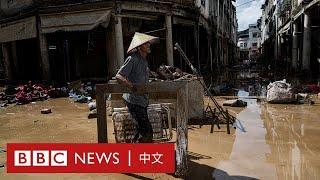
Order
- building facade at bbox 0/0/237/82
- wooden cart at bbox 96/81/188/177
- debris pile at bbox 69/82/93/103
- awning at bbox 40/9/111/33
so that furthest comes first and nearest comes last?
1. building facade at bbox 0/0/237/82
2. awning at bbox 40/9/111/33
3. debris pile at bbox 69/82/93/103
4. wooden cart at bbox 96/81/188/177

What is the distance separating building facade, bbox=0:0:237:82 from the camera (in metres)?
16.8

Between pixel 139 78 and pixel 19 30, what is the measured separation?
1588cm

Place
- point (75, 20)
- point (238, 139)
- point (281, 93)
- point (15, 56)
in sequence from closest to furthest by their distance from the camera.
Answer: point (238, 139)
point (281, 93)
point (75, 20)
point (15, 56)

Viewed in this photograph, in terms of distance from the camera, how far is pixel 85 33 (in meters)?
19.4

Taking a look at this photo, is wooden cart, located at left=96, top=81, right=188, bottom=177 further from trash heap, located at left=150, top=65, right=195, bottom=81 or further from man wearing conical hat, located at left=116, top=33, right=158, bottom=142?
trash heap, located at left=150, top=65, right=195, bottom=81

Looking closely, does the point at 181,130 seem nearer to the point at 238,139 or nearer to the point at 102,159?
the point at 102,159

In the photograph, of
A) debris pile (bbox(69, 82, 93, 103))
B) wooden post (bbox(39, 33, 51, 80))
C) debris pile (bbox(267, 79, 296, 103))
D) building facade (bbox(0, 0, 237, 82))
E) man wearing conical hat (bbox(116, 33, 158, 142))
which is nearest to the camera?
man wearing conical hat (bbox(116, 33, 158, 142))

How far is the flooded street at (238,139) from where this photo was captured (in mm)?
5418

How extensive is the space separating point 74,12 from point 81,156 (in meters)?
13.2

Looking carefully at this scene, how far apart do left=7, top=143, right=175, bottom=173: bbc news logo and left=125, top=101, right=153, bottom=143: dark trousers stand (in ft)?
1.47

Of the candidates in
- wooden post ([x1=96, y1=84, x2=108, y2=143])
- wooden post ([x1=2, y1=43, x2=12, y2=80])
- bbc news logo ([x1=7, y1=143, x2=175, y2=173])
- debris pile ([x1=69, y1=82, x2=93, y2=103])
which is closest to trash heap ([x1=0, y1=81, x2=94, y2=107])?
debris pile ([x1=69, y1=82, x2=93, y2=103])

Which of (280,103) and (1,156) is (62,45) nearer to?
(280,103)

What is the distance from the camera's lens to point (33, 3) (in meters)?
19.0

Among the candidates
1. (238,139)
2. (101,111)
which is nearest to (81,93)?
(238,139)
